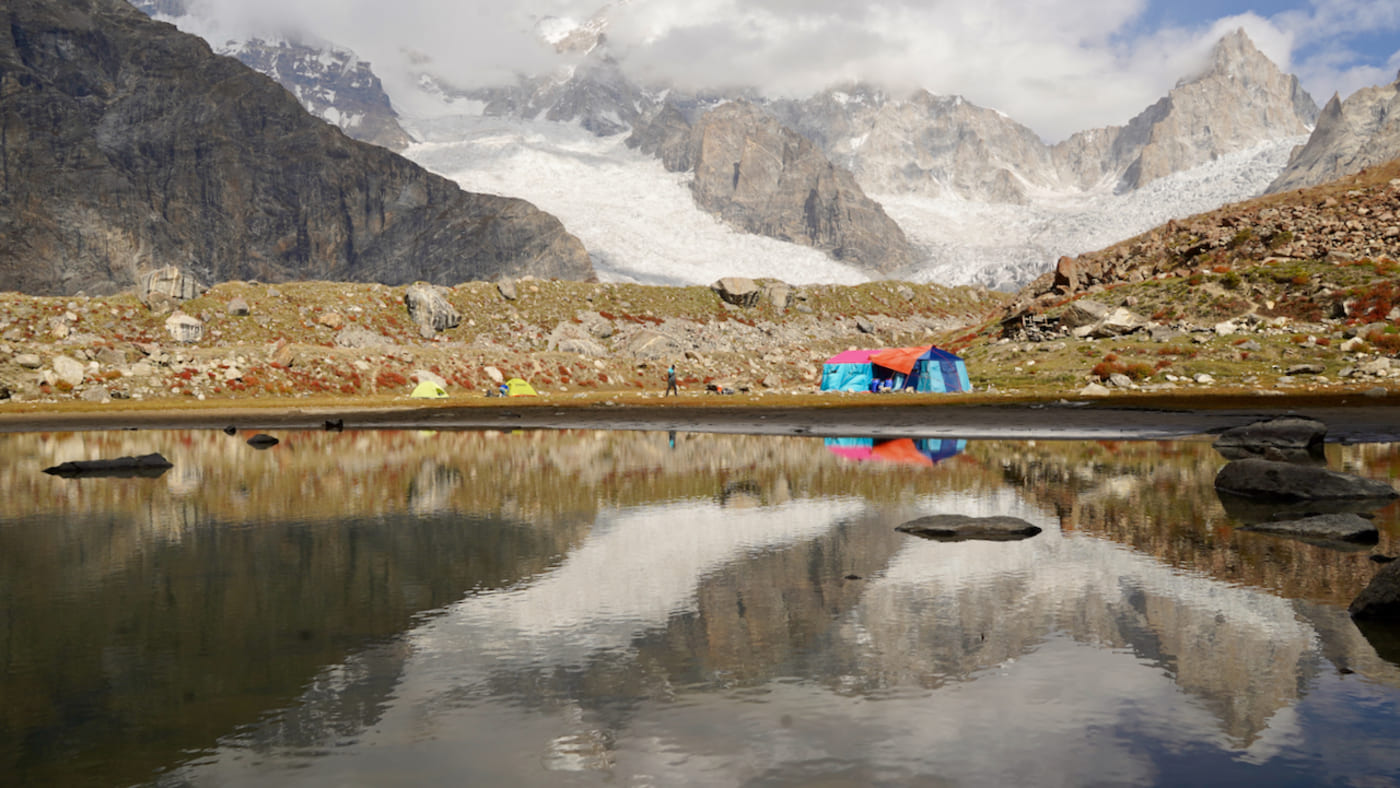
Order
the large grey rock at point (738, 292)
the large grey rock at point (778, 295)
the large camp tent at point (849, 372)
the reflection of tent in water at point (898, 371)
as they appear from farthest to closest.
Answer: the large grey rock at point (778, 295)
the large grey rock at point (738, 292)
the large camp tent at point (849, 372)
the reflection of tent in water at point (898, 371)

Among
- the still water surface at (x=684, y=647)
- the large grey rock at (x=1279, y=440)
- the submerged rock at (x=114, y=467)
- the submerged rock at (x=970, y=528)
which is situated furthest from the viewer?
the large grey rock at (x=1279, y=440)

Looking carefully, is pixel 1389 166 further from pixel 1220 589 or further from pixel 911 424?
pixel 1220 589

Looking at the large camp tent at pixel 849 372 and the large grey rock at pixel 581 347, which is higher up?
the large grey rock at pixel 581 347

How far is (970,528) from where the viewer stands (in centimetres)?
1543

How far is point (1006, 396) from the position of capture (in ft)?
192

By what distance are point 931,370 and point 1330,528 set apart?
55.6 m

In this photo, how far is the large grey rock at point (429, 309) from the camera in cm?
11756

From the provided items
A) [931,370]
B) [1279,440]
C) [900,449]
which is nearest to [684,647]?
[900,449]

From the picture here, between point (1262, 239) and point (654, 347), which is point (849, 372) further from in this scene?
point (654, 347)

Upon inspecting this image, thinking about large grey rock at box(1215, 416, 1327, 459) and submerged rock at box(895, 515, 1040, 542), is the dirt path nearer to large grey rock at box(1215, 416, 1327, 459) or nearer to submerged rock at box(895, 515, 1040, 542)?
large grey rock at box(1215, 416, 1327, 459)

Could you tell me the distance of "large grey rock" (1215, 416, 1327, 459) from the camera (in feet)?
89.6

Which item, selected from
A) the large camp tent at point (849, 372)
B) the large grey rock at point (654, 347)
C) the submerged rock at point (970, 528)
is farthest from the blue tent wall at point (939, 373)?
the submerged rock at point (970, 528)

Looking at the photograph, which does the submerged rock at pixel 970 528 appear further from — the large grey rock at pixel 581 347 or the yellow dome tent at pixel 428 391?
the large grey rock at pixel 581 347

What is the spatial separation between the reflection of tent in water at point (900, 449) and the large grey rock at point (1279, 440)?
8.35 meters
